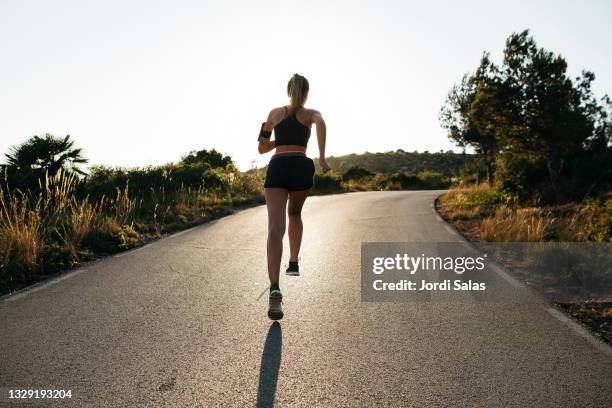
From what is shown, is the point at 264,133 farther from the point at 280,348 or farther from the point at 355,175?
the point at 355,175

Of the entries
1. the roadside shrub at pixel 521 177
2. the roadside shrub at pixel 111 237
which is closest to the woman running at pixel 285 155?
the roadside shrub at pixel 111 237

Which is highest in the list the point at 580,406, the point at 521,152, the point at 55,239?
the point at 521,152

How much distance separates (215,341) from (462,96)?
37056mm

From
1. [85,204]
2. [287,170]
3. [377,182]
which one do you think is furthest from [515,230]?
[377,182]

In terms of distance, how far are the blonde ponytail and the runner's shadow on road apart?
6.88ft

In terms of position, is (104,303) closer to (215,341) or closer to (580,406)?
(215,341)

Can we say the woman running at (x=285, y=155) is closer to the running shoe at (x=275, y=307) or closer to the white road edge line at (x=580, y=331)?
the running shoe at (x=275, y=307)

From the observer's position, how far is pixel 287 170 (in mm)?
4941

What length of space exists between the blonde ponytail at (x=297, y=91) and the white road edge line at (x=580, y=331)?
10.8 feet

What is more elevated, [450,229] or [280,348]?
[450,229]

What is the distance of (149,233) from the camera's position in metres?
10.8

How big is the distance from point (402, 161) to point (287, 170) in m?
89.6

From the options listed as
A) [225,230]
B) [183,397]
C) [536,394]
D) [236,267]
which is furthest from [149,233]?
[536,394]

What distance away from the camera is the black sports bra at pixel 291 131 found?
16.2 feet
